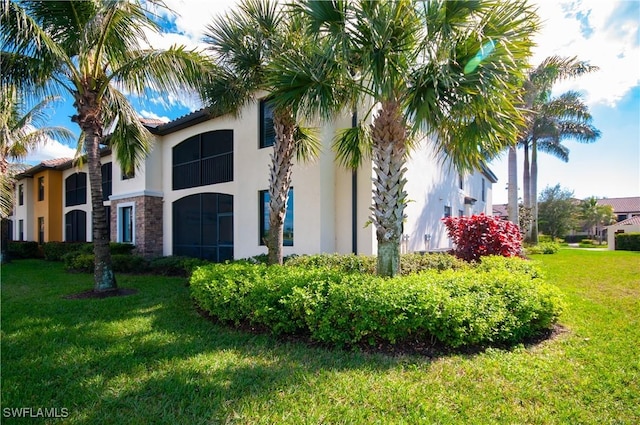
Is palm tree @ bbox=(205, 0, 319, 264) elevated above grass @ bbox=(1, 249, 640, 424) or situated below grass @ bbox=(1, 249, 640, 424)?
above

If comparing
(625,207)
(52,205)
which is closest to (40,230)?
(52,205)

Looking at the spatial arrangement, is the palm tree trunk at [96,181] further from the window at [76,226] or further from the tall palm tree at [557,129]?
the tall palm tree at [557,129]

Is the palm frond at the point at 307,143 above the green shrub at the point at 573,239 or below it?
above

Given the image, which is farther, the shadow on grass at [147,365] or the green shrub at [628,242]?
the green shrub at [628,242]

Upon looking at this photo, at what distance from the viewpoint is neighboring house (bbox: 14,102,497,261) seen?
10.8 metres

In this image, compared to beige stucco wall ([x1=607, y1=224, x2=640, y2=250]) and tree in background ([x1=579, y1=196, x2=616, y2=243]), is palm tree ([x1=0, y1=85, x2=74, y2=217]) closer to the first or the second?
beige stucco wall ([x1=607, y1=224, x2=640, y2=250])

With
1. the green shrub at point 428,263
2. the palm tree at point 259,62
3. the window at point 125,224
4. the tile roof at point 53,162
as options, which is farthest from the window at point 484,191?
the tile roof at point 53,162

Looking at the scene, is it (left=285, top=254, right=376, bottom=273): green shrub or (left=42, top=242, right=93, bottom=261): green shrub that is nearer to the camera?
(left=285, top=254, right=376, bottom=273): green shrub

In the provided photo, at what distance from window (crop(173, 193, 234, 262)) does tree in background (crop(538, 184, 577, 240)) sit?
37.3 meters

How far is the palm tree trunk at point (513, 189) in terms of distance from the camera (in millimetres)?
20484

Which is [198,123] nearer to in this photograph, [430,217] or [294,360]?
[430,217]

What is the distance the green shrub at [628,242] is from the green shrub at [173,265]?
97.6 ft

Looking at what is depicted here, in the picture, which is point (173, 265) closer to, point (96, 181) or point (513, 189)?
point (96, 181)

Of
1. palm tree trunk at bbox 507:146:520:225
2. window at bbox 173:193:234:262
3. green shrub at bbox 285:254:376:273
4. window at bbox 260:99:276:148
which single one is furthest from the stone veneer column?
palm tree trunk at bbox 507:146:520:225
